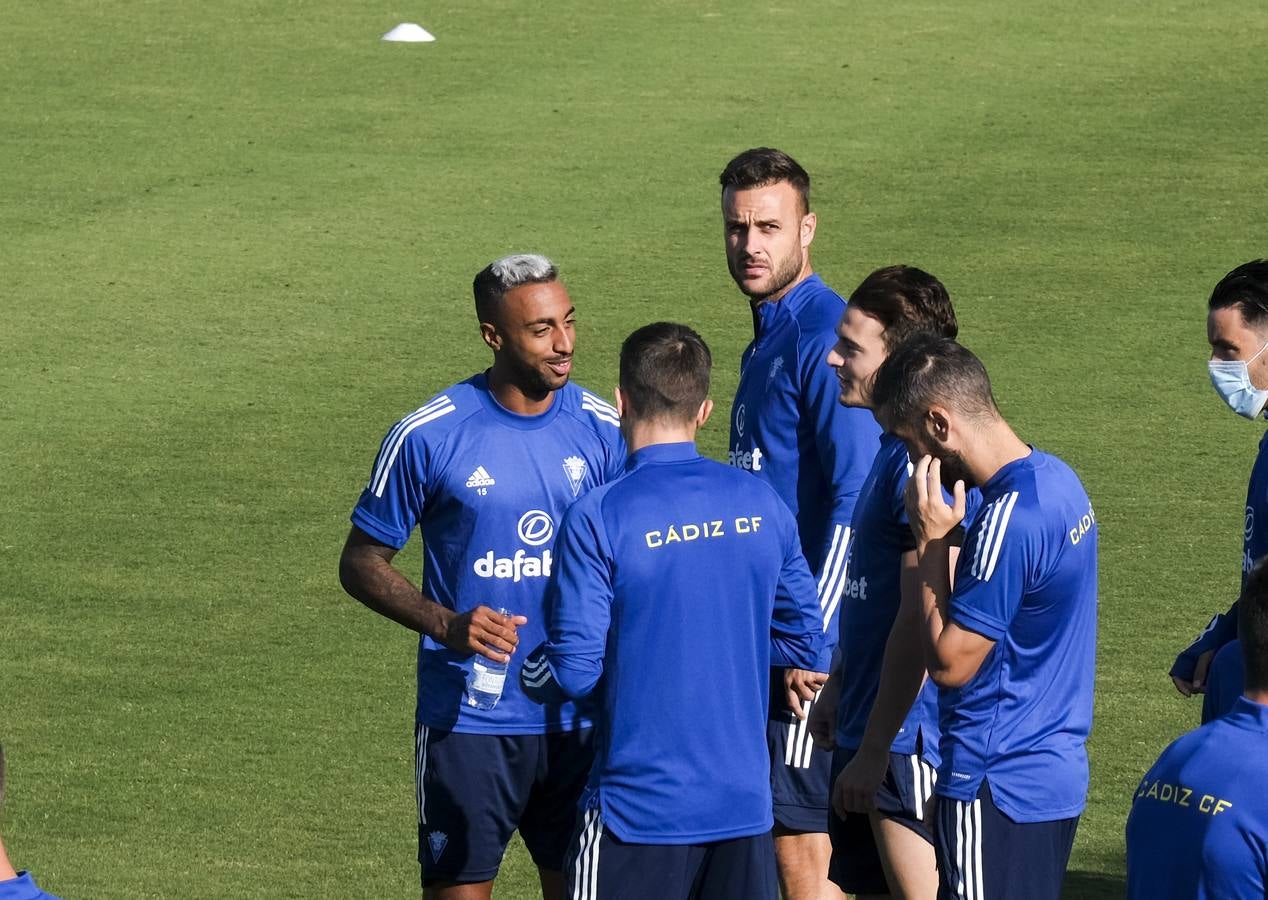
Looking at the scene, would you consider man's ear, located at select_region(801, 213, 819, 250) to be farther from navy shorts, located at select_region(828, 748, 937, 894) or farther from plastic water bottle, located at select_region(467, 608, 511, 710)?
navy shorts, located at select_region(828, 748, 937, 894)

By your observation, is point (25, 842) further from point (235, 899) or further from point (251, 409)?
point (251, 409)

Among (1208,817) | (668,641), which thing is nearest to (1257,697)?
(1208,817)

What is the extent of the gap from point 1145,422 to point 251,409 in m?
4.72

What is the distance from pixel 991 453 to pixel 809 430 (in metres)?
1.19

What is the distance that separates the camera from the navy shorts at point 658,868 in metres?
4.14

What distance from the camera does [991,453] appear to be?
4125 mm

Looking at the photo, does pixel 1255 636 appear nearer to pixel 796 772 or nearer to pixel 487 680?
pixel 487 680

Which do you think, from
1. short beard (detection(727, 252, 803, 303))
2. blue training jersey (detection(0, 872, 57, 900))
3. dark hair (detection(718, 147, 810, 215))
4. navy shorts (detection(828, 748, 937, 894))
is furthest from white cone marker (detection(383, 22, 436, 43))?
blue training jersey (detection(0, 872, 57, 900))

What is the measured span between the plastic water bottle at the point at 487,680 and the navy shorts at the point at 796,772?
2.40ft

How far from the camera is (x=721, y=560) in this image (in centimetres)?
412

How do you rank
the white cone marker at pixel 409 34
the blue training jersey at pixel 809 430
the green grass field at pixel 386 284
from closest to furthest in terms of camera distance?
the blue training jersey at pixel 809 430 → the green grass field at pixel 386 284 → the white cone marker at pixel 409 34

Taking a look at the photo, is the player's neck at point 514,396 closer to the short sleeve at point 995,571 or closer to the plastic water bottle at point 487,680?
the plastic water bottle at point 487,680

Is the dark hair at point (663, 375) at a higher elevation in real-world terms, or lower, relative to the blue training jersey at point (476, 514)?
higher

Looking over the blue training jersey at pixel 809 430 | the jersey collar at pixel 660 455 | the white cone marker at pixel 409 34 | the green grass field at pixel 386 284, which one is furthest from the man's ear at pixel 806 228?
the white cone marker at pixel 409 34
